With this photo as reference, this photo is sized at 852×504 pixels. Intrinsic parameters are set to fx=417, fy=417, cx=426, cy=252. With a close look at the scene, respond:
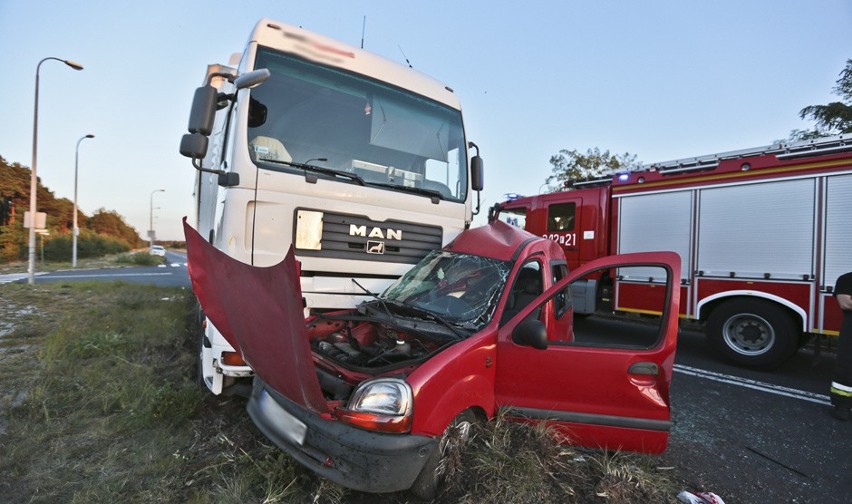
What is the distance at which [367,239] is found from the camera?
373 cm

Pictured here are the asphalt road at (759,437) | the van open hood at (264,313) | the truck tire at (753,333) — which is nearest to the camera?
the van open hood at (264,313)

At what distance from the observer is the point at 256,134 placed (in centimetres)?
333

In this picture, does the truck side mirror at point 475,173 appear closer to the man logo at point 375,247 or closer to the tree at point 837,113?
the man logo at point 375,247

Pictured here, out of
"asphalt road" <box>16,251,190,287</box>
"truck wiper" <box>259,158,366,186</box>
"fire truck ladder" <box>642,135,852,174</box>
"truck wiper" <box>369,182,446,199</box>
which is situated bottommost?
"asphalt road" <box>16,251,190,287</box>

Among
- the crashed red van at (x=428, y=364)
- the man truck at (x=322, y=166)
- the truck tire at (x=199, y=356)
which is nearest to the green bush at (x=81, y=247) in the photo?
the truck tire at (x=199, y=356)

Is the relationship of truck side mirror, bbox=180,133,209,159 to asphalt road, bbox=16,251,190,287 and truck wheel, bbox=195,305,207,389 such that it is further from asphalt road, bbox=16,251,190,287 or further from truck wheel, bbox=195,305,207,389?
asphalt road, bbox=16,251,190,287

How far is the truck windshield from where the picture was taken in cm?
343

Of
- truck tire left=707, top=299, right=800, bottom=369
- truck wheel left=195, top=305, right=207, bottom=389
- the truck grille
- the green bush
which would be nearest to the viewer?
the truck grille

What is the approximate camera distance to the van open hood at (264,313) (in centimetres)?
187

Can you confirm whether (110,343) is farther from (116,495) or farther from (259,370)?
(259,370)

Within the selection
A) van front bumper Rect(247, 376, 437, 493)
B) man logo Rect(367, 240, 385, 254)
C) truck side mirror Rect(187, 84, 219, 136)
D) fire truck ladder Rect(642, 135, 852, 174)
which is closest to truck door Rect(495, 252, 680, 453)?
van front bumper Rect(247, 376, 437, 493)

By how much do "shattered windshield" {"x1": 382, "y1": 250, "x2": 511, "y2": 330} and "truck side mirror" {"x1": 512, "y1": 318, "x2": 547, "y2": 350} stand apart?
274 millimetres

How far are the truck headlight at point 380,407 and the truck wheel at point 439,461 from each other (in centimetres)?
32

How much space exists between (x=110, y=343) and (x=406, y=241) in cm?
395
